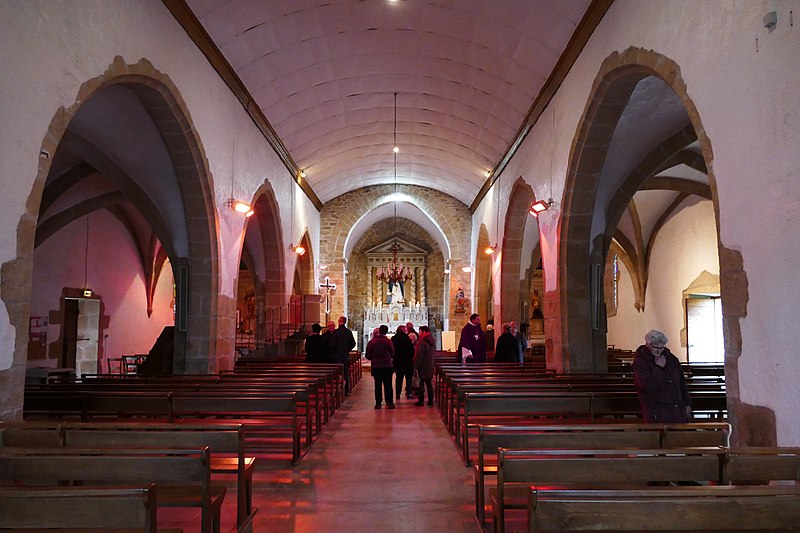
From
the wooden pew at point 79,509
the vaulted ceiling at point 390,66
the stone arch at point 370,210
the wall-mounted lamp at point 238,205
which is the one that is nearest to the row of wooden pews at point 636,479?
the wooden pew at point 79,509

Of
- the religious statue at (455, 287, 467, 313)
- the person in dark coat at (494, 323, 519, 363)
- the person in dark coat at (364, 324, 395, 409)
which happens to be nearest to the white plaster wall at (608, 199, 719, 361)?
the person in dark coat at (494, 323, 519, 363)

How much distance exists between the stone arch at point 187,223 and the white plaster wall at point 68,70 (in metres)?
0.07

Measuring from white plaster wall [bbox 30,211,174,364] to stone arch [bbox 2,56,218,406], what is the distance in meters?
4.22

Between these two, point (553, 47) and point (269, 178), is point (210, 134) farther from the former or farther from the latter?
point (553, 47)

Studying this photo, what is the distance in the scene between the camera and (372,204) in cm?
1941

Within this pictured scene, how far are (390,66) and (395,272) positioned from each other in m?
12.6

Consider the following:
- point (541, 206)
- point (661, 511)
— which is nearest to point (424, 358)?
point (541, 206)

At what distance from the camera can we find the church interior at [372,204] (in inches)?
160

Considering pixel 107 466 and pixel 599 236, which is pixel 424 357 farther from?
pixel 107 466

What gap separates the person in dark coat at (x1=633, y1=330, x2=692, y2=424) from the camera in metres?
4.49

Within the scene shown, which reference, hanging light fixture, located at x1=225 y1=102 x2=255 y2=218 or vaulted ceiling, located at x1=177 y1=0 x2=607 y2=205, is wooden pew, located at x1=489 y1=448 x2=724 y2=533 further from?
hanging light fixture, located at x1=225 y1=102 x2=255 y2=218

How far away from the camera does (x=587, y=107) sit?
24.6 ft

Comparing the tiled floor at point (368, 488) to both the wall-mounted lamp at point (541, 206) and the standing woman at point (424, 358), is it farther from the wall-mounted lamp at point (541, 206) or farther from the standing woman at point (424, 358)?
the wall-mounted lamp at point (541, 206)

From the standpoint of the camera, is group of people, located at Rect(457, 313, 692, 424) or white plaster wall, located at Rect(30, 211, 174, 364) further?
white plaster wall, located at Rect(30, 211, 174, 364)
